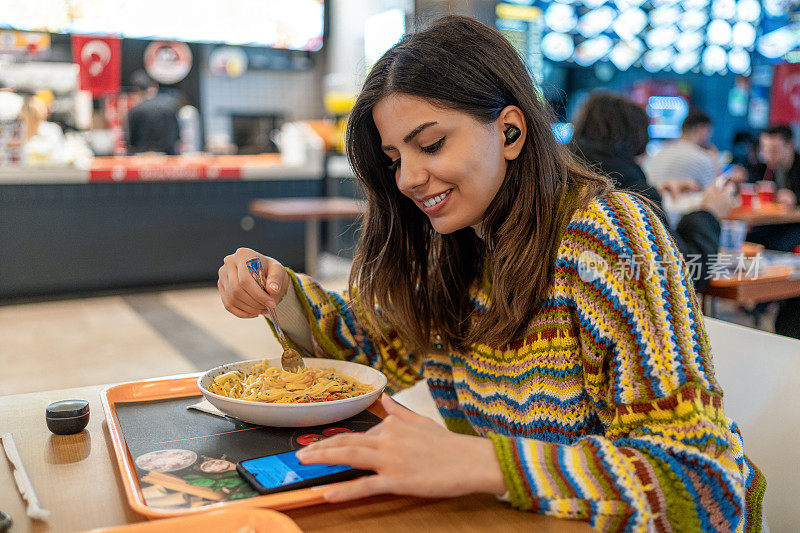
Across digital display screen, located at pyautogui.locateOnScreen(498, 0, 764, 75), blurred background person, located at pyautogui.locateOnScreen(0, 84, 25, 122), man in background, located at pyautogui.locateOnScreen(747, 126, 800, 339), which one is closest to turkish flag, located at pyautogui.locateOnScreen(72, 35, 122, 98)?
blurred background person, located at pyautogui.locateOnScreen(0, 84, 25, 122)

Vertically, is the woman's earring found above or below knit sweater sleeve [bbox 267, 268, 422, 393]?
above

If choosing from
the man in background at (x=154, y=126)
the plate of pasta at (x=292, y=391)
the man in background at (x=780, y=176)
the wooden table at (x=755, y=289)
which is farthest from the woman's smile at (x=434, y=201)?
the man in background at (x=154, y=126)

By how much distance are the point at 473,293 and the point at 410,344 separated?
0.16 m


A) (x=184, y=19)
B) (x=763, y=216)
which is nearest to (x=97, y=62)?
(x=184, y=19)

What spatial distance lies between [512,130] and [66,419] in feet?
2.69

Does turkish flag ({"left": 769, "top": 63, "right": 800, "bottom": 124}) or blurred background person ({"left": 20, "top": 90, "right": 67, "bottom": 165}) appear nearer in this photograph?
blurred background person ({"left": 20, "top": 90, "right": 67, "bottom": 165})

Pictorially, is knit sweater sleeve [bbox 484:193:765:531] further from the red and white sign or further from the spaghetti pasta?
the red and white sign

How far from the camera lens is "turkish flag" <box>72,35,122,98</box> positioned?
6.41 meters

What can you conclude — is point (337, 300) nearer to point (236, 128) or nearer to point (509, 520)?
point (509, 520)

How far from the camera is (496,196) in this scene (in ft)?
3.94

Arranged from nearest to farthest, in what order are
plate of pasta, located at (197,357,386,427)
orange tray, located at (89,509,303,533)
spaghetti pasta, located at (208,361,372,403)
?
orange tray, located at (89,509,303,533) < plate of pasta, located at (197,357,386,427) < spaghetti pasta, located at (208,361,372,403)

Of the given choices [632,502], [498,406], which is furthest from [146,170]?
[632,502]

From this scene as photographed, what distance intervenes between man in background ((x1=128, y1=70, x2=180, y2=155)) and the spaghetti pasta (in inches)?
240

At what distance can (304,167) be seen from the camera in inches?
257
